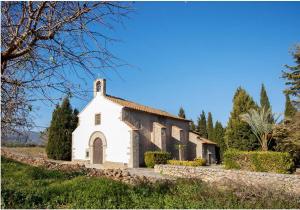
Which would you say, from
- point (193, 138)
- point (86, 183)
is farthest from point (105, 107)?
point (86, 183)

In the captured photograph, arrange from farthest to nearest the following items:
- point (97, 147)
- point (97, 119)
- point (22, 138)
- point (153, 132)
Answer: point (153, 132) → point (97, 119) → point (97, 147) → point (22, 138)

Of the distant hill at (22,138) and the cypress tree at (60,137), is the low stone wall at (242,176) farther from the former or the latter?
the cypress tree at (60,137)

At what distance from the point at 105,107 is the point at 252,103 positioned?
16771mm

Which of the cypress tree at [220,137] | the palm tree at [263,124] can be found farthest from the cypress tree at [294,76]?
the cypress tree at [220,137]

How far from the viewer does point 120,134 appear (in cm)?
2569

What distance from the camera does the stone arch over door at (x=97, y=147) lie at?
2710 centimetres

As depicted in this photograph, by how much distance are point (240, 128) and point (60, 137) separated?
63.1 feet

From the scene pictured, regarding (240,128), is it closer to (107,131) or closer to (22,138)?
(107,131)

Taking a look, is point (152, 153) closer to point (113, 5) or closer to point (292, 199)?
point (292, 199)

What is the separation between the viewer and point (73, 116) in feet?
107

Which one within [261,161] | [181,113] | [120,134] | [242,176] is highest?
[181,113]

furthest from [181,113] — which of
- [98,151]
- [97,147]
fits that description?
[98,151]

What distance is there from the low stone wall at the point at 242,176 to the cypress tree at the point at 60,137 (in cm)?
1534

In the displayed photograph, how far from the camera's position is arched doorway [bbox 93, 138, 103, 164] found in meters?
27.5
